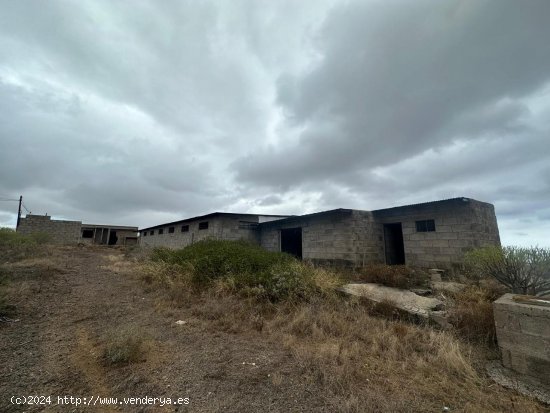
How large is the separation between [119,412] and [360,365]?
3064mm

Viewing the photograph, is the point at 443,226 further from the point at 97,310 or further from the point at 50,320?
the point at 50,320

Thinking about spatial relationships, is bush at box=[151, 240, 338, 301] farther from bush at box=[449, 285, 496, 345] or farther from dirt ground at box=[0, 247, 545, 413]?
bush at box=[449, 285, 496, 345]

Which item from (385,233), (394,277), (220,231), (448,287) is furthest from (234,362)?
(220,231)

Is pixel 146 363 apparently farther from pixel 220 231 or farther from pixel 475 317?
pixel 220 231

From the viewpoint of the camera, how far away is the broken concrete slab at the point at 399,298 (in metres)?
5.87

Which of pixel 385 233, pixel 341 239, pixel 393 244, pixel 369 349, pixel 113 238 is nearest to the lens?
pixel 369 349

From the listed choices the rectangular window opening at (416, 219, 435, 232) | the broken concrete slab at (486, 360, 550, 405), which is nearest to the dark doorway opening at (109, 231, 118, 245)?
the rectangular window opening at (416, 219, 435, 232)

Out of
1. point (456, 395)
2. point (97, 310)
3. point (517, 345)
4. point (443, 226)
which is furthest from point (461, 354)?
point (97, 310)

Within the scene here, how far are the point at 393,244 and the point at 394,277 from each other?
4258 millimetres

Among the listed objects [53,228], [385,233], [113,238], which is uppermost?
[53,228]

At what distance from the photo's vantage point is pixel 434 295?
7059 millimetres

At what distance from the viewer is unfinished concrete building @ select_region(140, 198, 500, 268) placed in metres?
8.92

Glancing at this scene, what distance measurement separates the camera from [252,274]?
769 centimetres

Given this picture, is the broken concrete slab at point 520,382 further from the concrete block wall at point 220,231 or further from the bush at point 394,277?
the concrete block wall at point 220,231
